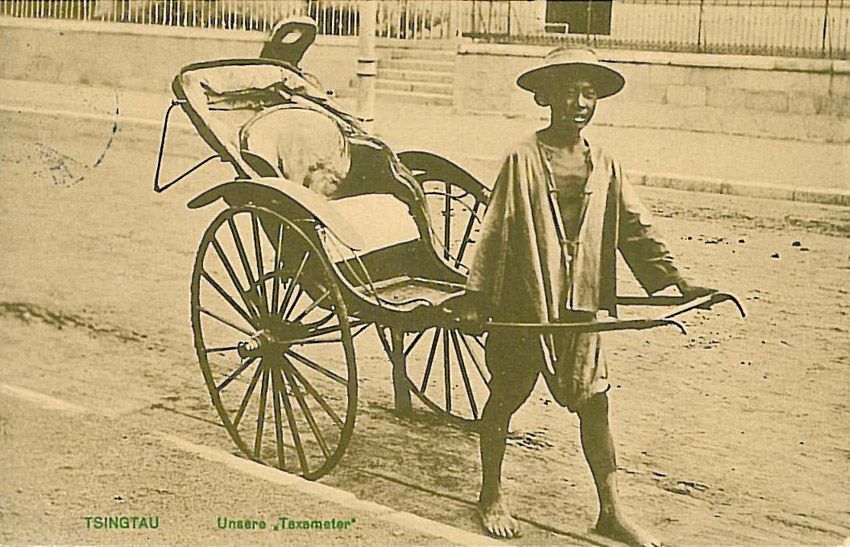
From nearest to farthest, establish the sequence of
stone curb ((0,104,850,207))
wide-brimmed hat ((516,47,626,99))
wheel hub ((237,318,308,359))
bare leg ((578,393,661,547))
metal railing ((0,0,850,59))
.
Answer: wide-brimmed hat ((516,47,626,99)) < bare leg ((578,393,661,547)) < wheel hub ((237,318,308,359)) < stone curb ((0,104,850,207)) < metal railing ((0,0,850,59))

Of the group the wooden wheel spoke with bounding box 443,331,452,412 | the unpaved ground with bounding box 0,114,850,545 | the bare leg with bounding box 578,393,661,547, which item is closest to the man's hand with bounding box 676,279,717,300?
the bare leg with bounding box 578,393,661,547

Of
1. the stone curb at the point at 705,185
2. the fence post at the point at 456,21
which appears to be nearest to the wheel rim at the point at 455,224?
the stone curb at the point at 705,185

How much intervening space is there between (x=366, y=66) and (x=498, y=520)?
3.26 meters

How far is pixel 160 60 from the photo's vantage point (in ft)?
31.6

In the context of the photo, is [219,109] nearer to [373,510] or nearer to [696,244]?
[373,510]

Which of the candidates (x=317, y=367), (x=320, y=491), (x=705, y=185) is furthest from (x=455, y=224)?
(x=320, y=491)

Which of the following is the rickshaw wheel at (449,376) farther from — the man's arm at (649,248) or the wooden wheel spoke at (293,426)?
the man's arm at (649,248)

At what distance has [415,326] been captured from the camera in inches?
171

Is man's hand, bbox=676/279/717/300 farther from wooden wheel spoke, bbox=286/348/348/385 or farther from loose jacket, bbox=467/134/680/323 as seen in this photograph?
wooden wheel spoke, bbox=286/348/348/385

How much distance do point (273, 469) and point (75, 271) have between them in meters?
2.46

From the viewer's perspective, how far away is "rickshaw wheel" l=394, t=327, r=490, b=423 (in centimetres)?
510

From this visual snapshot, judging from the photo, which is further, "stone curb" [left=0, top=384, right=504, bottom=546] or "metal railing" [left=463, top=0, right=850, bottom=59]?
"metal railing" [left=463, top=0, right=850, bottom=59]

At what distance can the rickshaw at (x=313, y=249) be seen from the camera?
173 inches

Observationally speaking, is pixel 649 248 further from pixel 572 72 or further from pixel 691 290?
pixel 572 72
